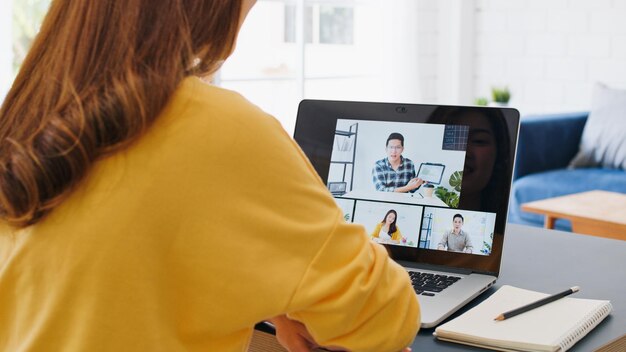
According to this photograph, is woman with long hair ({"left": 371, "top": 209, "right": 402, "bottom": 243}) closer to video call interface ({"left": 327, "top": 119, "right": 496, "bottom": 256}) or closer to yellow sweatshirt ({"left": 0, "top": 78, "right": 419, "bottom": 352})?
video call interface ({"left": 327, "top": 119, "right": 496, "bottom": 256})

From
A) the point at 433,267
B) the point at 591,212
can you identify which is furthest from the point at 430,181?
the point at 591,212

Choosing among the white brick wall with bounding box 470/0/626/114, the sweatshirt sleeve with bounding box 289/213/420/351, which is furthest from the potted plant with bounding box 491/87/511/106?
the sweatshirt sleeve with bounding box 289/213/420/351

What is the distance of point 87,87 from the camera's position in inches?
26.0

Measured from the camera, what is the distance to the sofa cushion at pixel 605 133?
3.50m

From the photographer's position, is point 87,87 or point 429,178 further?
point 429,178

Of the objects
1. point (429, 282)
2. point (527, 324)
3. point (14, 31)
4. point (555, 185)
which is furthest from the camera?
point (555, 185)

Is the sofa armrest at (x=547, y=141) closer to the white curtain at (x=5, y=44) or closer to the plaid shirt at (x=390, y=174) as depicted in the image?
the white curtain at (x=5, y=44)

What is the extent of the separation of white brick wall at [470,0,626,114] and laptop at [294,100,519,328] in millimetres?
3053

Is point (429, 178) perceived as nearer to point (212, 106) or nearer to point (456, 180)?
point (456, 180)

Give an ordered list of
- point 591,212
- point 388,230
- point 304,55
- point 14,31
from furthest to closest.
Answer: point 304,55 → point 14,31 → point 591,212 → point 388,230

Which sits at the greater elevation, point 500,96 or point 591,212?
point 500,96

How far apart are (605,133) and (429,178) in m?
2.63

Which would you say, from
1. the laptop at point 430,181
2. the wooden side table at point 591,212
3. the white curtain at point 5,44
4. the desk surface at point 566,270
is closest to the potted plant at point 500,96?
the wooden side table at point 591,212

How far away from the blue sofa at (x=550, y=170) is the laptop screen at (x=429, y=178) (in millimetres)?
2182
